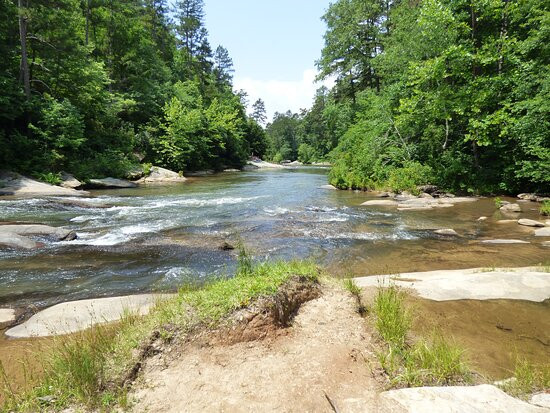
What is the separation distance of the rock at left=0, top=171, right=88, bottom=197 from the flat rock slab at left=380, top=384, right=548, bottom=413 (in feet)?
59.9

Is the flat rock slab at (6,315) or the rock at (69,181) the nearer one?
the flat rock slab at (6,315)

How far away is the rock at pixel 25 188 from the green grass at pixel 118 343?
15.2m

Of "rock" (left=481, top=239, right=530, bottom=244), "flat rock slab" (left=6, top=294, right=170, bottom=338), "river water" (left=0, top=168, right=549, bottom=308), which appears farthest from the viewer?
"rock" (left=481, top=239, right=530, bottom=244)

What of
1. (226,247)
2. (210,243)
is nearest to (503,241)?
(226,247)

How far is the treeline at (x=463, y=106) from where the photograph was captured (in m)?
15.3

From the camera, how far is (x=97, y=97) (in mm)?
26328

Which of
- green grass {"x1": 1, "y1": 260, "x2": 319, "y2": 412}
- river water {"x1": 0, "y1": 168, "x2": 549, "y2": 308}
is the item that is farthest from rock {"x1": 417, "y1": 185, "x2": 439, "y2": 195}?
green grass {"x1": 1, "y1": 260, "x2": 319, "y2": 412}

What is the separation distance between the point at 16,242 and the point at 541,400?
10.8 meters

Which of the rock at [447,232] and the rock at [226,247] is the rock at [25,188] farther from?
the rock at [447,232]

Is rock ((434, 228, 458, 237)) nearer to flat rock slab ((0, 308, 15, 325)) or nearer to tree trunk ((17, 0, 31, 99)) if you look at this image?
flat rock slab ((0, 308, 15, 325))

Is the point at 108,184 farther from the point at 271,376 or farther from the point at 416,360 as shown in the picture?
the point at 416,360

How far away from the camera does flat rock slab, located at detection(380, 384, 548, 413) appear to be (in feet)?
8.62

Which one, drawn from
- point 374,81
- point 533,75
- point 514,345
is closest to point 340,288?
point 514,345

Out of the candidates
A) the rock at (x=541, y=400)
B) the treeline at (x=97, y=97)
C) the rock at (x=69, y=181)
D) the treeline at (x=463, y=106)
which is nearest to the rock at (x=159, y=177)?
the treeline at (x=97, y=97)
